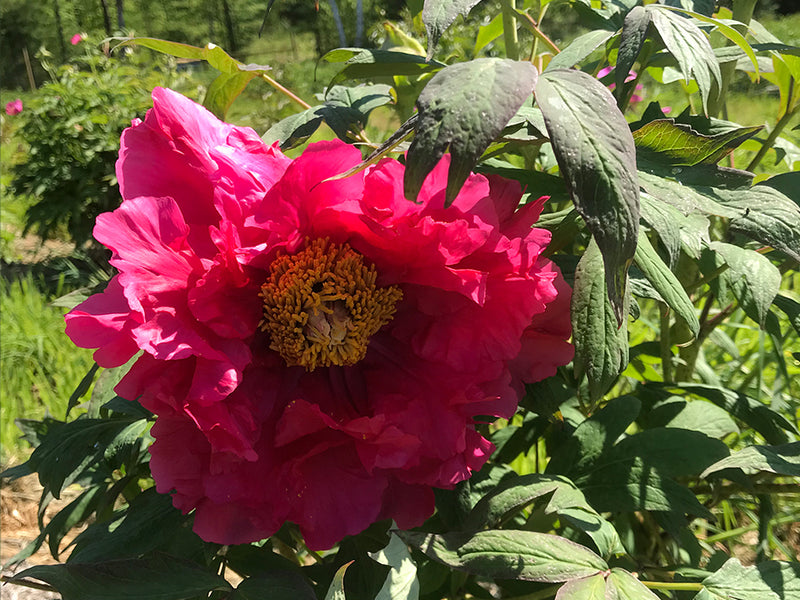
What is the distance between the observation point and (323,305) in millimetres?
504

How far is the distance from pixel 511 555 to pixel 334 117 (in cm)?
42

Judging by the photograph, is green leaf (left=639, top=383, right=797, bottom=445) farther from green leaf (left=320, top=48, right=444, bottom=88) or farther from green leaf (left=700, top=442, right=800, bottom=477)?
green leaf (left=320, top=48, right=444, bottom=88)

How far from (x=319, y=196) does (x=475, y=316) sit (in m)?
0.14

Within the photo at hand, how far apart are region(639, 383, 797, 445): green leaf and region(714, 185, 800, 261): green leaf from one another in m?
0.34

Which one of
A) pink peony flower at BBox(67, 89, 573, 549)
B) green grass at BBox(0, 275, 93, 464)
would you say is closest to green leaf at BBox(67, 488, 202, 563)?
pink peony flower at BBox(67, 89, 573, 549)

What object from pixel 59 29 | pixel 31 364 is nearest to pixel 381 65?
pixel 31 364

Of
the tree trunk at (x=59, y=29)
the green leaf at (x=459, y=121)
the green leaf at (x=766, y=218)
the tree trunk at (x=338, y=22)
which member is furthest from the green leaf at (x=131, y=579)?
Answer: the tree trunk at (x=59, y=29)

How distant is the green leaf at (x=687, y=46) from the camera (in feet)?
1.53

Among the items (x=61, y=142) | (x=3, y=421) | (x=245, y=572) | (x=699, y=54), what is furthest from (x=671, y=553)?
(x=61, y=142)

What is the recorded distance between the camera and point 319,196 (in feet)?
1.55

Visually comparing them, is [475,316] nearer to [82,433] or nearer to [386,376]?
[386,376]

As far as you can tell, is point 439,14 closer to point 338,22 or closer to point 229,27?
point 338,22

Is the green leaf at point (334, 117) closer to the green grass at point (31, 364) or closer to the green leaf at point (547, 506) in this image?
the green leaf at point (547, 506)

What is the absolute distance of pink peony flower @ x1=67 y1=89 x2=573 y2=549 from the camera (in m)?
0.46
